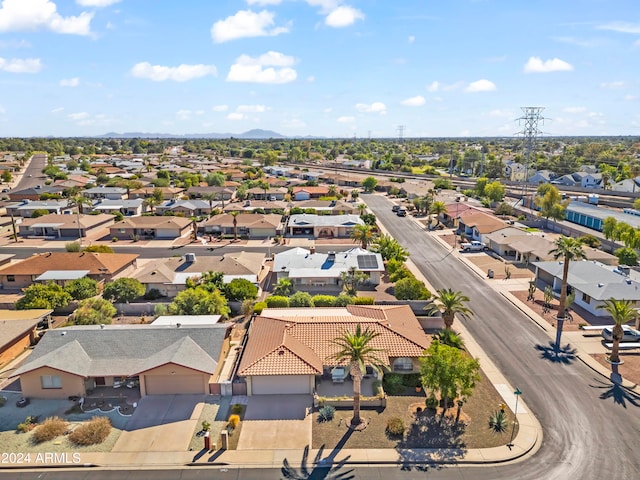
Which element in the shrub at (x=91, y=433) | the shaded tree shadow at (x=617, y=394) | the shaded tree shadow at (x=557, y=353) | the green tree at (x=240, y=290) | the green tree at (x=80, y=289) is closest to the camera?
the shrub at (x=91, y=433)

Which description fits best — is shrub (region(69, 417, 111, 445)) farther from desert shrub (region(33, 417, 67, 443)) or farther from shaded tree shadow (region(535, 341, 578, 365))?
shaded tree shadow (region(535, 341, 578, 365))

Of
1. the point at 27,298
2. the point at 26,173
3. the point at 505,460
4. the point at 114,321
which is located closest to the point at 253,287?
the point at 114,321

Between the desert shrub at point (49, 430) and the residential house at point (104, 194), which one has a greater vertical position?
the residential house at point (104, 194)

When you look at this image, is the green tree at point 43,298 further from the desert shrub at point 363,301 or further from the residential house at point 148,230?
the residential house at point 148,230

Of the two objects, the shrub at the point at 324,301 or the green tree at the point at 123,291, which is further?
the green tree at the point at 123,291

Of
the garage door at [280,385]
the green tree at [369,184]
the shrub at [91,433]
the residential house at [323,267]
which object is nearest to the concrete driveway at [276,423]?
the garage door at [280,385]

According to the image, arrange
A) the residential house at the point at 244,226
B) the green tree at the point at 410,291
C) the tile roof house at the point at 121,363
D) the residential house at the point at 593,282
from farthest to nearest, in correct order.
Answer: the residential house at the point at 244,226
the green tree at the point at 410,291
the residential house at the point at 593,282
the tile roof house at the point at 121,363

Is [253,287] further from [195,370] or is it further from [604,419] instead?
[604,419]
